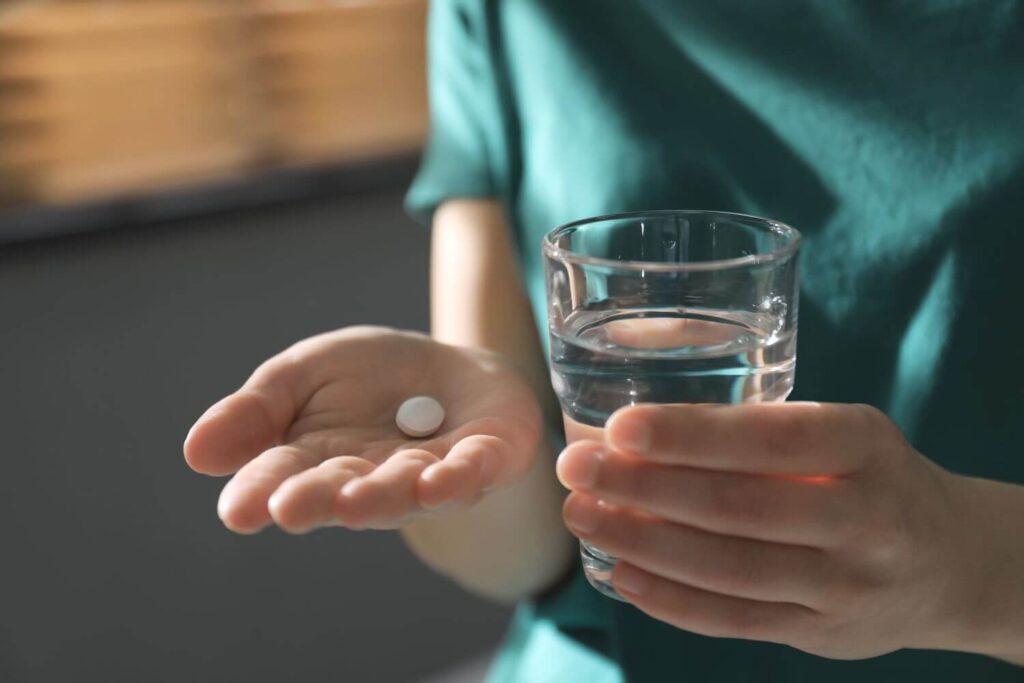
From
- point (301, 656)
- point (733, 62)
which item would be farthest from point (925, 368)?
point (301, 656)

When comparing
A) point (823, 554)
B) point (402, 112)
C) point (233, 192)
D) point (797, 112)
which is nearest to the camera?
point (823, 554)

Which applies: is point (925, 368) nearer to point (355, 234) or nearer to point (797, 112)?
point (797, 112)

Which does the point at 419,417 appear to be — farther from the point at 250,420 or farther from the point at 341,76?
the point at 341,76

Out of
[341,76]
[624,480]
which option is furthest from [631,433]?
[341,76]

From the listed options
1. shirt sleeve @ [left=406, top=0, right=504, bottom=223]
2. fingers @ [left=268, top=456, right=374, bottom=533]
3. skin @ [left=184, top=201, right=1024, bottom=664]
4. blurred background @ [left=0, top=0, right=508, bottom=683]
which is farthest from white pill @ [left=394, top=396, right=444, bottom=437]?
blurred background @ [left=0, top=0, right=508, bottom=683]

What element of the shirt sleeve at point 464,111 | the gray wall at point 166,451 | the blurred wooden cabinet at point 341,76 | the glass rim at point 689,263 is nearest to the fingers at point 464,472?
the glass rim at point 689,263

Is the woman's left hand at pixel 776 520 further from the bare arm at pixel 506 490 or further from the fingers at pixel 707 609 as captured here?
the bare arm at pixel 506 490
